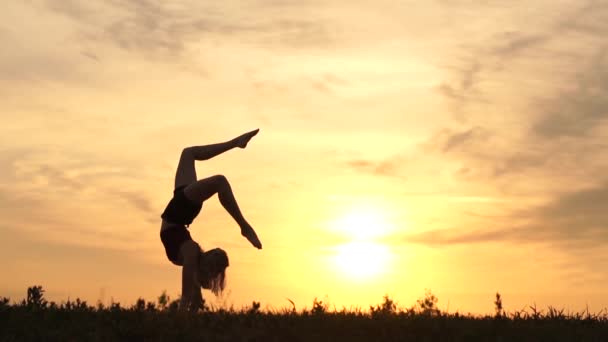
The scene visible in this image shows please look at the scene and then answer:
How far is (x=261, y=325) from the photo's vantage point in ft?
41.7

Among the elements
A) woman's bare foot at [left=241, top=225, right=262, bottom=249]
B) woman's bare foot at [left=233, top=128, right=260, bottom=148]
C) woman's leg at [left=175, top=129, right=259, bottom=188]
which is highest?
woman's bare foot at [left=233, top=128, right=260, bottom=148]

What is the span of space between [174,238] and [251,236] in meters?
1.46

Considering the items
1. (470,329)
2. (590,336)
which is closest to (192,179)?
(470,329)

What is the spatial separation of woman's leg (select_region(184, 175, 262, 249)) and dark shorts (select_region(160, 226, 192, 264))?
826mm

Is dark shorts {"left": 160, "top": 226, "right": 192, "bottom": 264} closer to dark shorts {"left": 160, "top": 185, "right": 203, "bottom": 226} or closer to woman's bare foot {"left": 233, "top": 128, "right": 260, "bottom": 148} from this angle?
dark shorts {"left": 160, "top": 185, "right": 203, "bottom": 226}

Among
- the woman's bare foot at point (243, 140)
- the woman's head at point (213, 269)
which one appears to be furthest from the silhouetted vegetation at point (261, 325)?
the woman's bare foot at point (243, 140)

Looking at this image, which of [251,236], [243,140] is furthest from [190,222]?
[243,140]

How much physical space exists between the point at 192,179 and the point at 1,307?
11.9 ft

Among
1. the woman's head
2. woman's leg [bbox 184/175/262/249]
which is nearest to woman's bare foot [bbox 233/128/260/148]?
woman's leg [bbox 184/175/262/249]

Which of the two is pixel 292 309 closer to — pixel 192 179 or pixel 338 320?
pixel 338 320

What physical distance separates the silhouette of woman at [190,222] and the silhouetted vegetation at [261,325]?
0.51 m

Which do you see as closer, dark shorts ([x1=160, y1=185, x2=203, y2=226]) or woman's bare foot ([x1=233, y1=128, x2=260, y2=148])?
dark shorts ([x1=160, y1=185, x2=203, y2=226])

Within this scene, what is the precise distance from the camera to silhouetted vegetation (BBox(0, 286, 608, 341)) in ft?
40.2

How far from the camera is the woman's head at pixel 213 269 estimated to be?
46.6 feet
